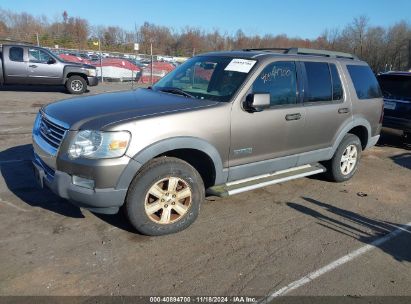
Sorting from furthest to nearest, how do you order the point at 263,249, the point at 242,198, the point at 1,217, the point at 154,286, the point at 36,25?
the point at 36,25, the point at 242,198, the point at 1,217, the point at 263,249, the point at 154,286

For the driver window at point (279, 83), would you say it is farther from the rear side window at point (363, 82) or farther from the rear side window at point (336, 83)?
the rear side window at point (363, 82)

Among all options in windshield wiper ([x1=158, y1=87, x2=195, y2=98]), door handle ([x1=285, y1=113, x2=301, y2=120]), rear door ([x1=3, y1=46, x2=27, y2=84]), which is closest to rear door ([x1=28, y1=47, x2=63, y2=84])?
rear door ([x1=3, y1=46, x2=27, y2=84])

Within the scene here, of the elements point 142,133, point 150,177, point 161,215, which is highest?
point 142,133

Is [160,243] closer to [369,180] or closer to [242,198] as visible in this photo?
[242,198]

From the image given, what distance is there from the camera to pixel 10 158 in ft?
20.5

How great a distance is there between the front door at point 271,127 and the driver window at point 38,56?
483 inches

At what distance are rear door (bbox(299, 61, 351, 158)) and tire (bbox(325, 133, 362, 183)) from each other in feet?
1.05

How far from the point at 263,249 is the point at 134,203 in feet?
4.32

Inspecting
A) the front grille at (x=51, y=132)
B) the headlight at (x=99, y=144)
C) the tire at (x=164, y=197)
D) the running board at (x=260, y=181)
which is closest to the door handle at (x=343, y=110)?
the running board at (x=260, y=181)

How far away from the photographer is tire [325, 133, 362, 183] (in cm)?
582

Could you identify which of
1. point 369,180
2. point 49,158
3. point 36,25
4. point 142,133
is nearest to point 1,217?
point 49,158

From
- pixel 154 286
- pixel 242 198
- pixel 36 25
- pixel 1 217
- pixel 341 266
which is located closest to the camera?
pixel 154 286

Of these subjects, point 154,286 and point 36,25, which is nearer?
point 154,286

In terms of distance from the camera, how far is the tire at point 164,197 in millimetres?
3775
